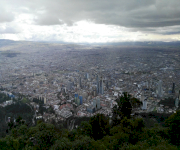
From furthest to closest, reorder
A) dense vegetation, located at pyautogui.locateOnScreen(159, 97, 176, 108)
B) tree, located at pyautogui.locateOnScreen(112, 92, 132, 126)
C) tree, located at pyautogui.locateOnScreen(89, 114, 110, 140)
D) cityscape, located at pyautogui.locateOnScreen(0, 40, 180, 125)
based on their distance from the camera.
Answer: cityscape, located at pyautogui.locateOnScreen(0, 40, 180, 125) < dense vegetation, located at pyautogui.locateOnScreen(159, 97, 176, 108) < tree, located at pyautogui.locateOnScreen(112, 92, 132, 126) < tree, located at pyautogui.locateOnScreen(89, 114, 110, 140)

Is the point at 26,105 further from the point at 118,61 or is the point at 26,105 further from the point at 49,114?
the point at 118,61

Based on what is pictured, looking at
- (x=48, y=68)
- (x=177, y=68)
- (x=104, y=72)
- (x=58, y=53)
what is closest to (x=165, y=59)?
(x=177, y=68)

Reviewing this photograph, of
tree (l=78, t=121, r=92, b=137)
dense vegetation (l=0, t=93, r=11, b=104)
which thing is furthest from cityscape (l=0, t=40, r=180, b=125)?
tree (l=78, t=121, r=92, b=137)

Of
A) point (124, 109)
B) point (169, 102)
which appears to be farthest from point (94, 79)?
point (124, 109)

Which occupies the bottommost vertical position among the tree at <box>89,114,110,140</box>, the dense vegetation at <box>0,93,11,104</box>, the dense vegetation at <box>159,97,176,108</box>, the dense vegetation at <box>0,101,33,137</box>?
the dense vegetation at <box>0,101,33,137</box>

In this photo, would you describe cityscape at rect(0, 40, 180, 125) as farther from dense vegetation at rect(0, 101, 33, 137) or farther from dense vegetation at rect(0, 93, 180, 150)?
dense vegetation at rect(0, 93, 180, 150)

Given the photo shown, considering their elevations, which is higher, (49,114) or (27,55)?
(27,55)

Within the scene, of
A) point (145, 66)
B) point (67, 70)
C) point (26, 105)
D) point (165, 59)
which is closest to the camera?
point (26, 105)
